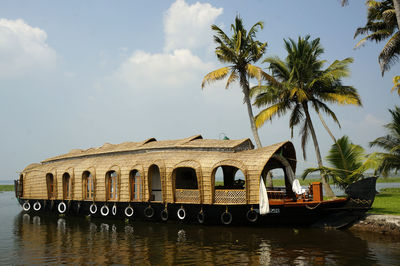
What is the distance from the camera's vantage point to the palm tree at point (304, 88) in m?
17.9

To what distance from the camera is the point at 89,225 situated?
1422 cm

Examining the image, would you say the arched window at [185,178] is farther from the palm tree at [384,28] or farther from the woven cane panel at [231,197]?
the palm tree at [384,28]

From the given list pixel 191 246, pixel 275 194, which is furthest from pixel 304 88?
pixel 191 246

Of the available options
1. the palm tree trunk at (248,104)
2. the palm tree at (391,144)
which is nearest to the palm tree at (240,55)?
the palm tree trunk at (248,104)

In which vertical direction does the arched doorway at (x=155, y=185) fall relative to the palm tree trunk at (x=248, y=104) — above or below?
below

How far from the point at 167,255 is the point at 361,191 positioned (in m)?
7.37

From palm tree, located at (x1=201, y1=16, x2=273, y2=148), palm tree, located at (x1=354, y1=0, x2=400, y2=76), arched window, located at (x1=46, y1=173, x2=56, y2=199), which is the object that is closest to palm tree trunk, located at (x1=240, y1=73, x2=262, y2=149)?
palm tree, located at (x1=201, y1=16, x2=273, y2=148)

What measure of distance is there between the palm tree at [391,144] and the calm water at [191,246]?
659cm

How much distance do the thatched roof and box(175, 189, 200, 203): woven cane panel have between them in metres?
2.07

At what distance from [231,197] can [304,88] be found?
31.3 ft

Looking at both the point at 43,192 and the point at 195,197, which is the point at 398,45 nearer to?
the point at 195,197

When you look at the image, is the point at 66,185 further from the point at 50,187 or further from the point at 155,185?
the point at 155,185

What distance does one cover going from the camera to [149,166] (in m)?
14.1

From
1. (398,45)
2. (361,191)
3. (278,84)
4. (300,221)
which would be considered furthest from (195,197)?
(398,45)
